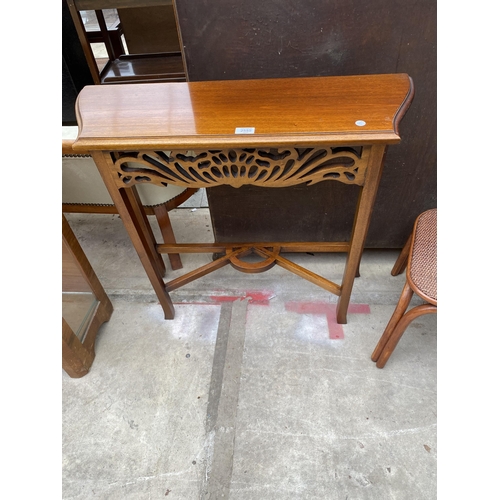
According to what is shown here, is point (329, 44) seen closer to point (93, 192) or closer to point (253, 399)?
point (93, 192)

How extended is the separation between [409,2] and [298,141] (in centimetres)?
72

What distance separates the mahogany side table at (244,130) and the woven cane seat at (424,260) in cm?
23

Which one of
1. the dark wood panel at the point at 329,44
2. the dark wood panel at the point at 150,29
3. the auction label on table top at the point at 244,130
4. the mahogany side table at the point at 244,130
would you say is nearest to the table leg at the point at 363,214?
the mahogany side table at the point at 244,130

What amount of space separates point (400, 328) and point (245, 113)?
0.97m

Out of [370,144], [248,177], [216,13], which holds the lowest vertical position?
[248,177]

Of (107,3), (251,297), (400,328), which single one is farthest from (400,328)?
(107,3)

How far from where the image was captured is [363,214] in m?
1.22

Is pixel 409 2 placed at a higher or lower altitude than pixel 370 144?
higher

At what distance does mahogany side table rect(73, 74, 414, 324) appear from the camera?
99 cm

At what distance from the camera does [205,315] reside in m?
1.79

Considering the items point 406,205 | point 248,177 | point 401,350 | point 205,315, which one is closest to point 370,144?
point 248,177

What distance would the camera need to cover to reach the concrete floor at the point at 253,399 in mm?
1271

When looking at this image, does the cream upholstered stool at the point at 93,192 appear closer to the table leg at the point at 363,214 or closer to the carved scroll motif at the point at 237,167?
the carved scroll motif at the point at 237,167

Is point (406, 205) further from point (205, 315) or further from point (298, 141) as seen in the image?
point (205, 315)
